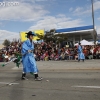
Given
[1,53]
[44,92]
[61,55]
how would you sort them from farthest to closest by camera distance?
[1,53] < [61,55] < [44,92]

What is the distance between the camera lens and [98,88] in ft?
23.8

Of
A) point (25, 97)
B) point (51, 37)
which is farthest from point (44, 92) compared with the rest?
point (51, 37)

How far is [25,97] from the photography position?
630 centimetres

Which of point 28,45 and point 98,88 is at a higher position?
point 28,45

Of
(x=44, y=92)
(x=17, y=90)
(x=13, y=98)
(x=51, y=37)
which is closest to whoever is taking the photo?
(x=13, y=98)

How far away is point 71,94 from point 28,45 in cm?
367

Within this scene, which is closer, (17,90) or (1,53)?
(17,90)

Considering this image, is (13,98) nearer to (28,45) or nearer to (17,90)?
(17,90)

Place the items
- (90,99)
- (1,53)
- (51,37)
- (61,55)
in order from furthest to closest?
(51,37) → (1,53) → (61,55) → (90,99)

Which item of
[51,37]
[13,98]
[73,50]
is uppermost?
[51,37]

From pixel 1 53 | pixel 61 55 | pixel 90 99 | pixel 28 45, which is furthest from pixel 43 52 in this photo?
pixel 90 99

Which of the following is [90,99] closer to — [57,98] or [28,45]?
[57,98]

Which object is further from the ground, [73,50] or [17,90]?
[73,50]

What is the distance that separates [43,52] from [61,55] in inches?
84.1
